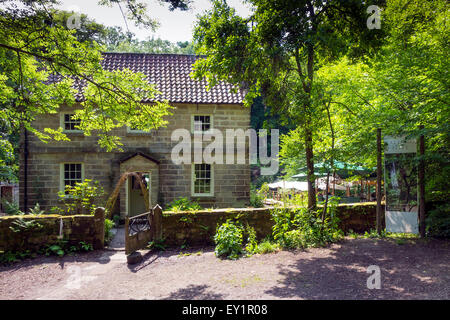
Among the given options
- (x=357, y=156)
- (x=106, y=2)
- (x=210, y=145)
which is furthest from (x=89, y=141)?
(x=357, y=156)

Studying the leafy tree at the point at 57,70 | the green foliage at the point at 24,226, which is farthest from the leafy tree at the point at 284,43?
the green foliage at the point at 24,226

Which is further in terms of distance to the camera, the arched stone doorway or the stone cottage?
the arched stone doorway

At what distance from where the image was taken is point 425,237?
798cm

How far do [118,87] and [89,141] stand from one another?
665 cm

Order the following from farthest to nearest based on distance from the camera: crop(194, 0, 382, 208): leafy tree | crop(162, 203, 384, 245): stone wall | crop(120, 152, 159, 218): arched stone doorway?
1. crop(120, 152, 159, 218): arched stone doorway
2. crop(162, 203, 384, 245): stone wall
3. crop(194, 0, 382, 208): leafy tree

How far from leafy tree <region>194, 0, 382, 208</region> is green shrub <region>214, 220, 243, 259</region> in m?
2.21

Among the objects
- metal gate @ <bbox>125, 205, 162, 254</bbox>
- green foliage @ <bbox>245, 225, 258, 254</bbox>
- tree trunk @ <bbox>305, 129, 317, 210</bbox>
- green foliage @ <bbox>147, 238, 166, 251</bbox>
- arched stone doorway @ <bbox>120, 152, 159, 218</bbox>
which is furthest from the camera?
arched stone doorway @ <bbox>120, 152, 159, 218</bbox>

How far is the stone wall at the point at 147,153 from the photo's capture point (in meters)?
13.6

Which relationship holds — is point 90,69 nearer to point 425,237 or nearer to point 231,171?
point 231,171

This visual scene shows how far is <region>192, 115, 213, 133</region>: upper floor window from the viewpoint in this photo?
14.4 meters

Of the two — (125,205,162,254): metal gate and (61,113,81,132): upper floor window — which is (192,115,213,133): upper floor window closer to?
(61,113,81,132): upper floor window

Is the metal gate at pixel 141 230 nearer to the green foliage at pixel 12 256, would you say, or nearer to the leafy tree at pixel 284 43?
the green foliage at pixel 12 256

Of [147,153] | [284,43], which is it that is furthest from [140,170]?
[284,43]

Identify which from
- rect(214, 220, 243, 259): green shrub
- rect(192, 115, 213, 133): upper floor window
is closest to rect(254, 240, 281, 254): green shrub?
rect(214, 220, 243, 259): green shrub
